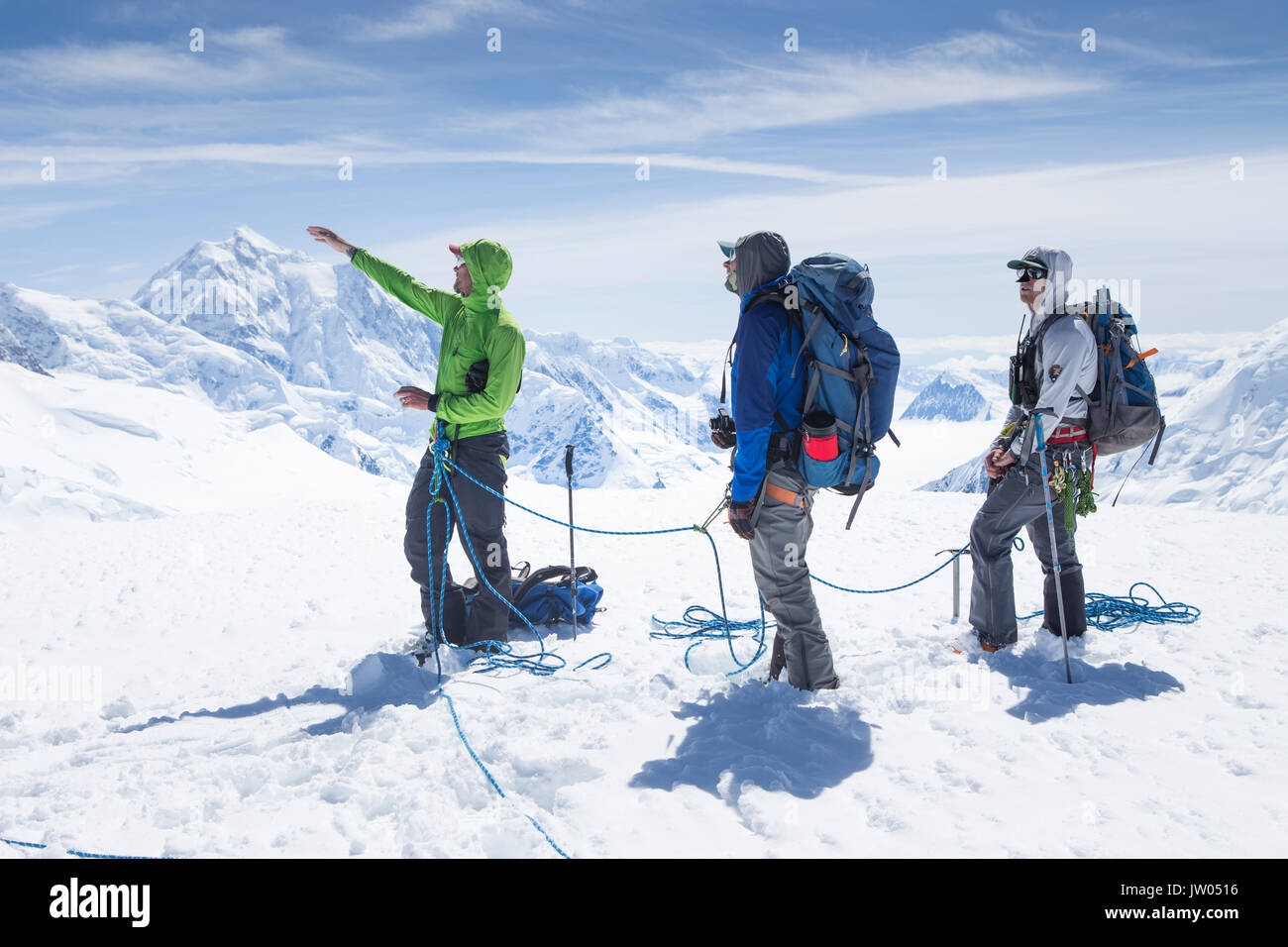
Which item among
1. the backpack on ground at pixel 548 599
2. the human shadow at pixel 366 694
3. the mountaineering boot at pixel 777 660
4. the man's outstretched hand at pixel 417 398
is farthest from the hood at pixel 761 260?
the backpack on ground at pixel 548 599

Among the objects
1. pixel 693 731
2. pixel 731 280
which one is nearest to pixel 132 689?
pixel 693 731

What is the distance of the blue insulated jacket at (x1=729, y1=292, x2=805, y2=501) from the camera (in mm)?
5020

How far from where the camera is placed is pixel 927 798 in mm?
4152

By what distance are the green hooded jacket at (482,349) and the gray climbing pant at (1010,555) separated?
12.8ft

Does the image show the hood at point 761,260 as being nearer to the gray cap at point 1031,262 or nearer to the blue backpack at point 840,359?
the blue backpack at point 840,359

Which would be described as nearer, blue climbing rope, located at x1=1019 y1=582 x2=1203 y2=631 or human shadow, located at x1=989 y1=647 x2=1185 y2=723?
human shadow, located at x1=989 y1=647 x2=1185 y2=723

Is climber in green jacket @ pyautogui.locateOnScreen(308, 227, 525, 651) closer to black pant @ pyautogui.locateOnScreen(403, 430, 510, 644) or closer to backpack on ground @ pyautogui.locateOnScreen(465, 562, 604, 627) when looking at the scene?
black pant @ pyautogui.locateOnScreen(403, 430, 510, 644)

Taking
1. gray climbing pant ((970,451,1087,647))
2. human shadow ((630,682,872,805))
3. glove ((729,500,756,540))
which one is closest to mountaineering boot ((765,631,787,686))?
human shadow ((630,682,872,805))

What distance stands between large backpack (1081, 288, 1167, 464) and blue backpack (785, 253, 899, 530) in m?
1.94

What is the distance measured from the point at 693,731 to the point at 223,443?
21448 cm

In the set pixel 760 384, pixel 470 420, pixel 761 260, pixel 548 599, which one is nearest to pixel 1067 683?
pixel 760 384

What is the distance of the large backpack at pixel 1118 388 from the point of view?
19.7ft

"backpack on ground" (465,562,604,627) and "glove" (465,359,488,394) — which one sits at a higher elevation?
"glove" (465,359,488,394)
